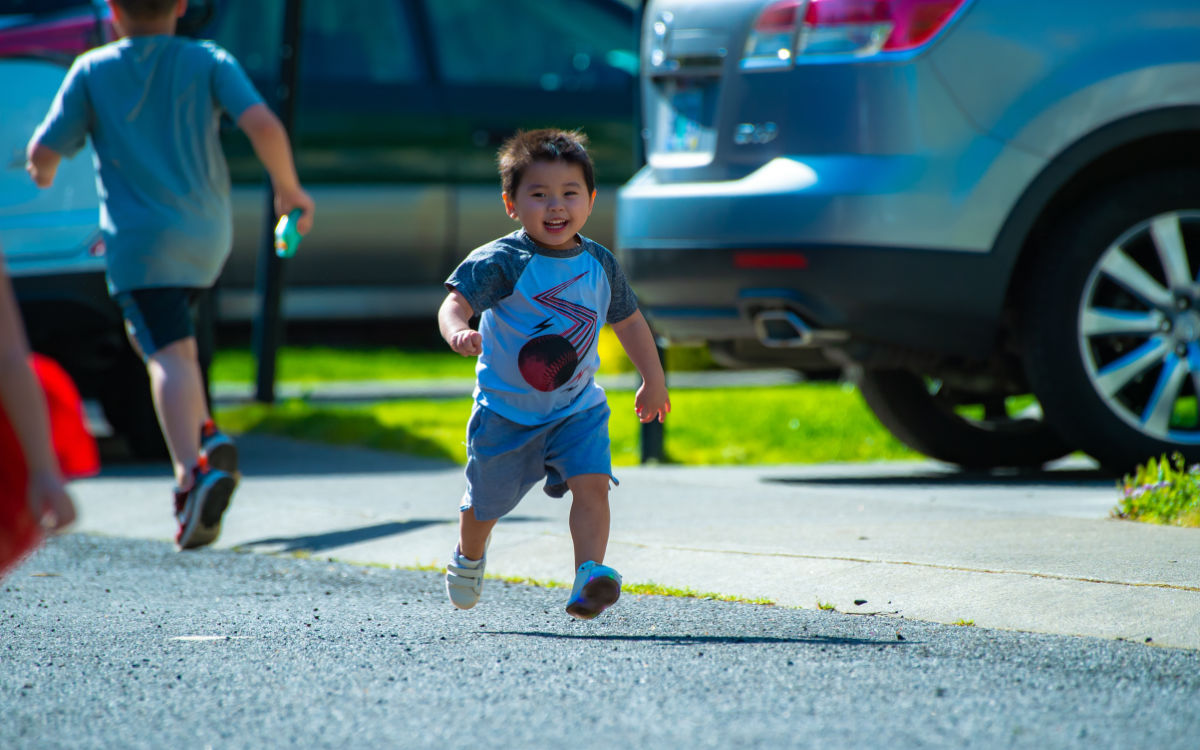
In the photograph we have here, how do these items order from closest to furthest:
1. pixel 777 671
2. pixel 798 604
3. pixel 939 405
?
pixel 777 671
pixel 798 604
pixel 939 405

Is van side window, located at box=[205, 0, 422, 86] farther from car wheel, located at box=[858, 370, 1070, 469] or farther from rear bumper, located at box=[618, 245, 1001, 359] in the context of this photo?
rear bumper, located at box=[618, 245, 1001, 359]

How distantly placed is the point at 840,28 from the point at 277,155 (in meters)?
1.73

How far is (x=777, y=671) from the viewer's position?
3.03m

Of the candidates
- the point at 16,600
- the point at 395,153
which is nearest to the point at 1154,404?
the point at 16,600

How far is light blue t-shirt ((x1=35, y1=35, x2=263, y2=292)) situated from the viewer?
4.61 meters

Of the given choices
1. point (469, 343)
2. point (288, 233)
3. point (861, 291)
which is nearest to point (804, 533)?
point (861, 291)

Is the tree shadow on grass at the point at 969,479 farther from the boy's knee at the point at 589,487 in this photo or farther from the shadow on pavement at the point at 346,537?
the boy's knee at the point at 589,487

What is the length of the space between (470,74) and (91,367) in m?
3.39

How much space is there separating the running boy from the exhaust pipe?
4.71ft

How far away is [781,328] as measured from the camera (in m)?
5.12

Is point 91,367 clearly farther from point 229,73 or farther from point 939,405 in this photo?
point 939,405

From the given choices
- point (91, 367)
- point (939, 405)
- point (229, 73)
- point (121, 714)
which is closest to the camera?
point (121, 714)

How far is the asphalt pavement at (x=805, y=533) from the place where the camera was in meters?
3.56

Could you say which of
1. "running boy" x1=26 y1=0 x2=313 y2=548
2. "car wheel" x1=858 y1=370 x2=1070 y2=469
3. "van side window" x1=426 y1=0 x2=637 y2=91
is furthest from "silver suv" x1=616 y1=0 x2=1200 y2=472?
"van side window" x1=426 y1=0 x2=637 y2=91
